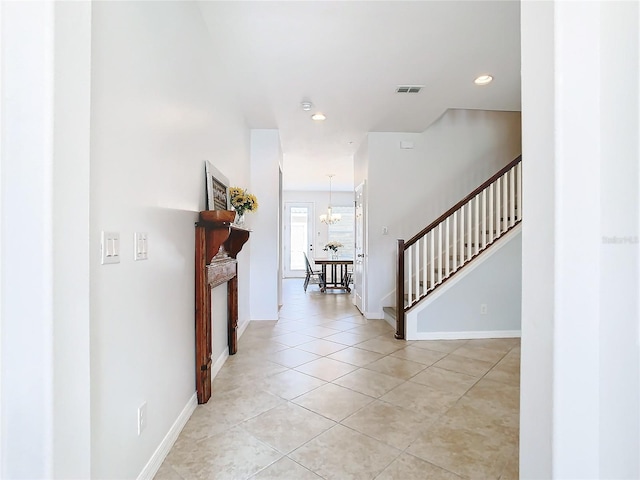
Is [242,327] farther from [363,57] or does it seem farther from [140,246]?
[363,57]

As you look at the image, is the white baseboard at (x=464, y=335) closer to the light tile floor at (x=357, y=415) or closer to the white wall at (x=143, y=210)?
the light tile floor at (x=357, y=415)

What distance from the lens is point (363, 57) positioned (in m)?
2.80

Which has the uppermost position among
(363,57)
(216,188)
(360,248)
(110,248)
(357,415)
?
(363,57)

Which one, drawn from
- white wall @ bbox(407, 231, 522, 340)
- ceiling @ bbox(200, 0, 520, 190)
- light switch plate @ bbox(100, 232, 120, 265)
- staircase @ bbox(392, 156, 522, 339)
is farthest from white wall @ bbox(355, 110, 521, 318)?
light switch plate @ bbox(100, 232, 120, 265)

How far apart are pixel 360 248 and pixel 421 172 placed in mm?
1582

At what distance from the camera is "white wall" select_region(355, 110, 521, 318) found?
492cm

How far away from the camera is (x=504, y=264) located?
3.91 meters

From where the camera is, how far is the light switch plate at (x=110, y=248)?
1188 millimetres

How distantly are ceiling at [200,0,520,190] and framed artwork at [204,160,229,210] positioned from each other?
92 centimetres

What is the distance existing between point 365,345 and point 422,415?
1.52m
